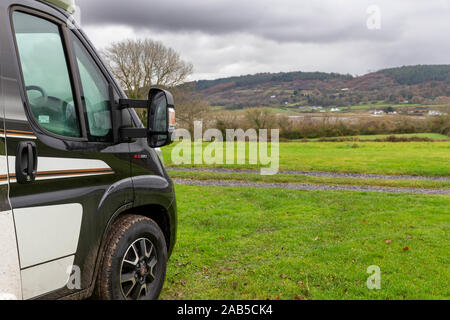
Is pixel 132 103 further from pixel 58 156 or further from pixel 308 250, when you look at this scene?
pixel 308 250

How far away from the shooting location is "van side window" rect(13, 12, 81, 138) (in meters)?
2.45

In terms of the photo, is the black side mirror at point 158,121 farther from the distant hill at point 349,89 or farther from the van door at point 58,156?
the distant hill at point 349,89

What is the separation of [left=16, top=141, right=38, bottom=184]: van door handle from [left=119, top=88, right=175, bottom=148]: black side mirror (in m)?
0.90

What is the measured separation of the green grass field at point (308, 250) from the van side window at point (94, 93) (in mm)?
2322

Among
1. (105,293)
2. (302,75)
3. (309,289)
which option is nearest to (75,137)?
(105,293)

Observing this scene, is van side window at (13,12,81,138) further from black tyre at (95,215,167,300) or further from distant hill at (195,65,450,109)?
distant hill at (195,65,450,109)

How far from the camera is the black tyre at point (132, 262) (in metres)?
3.06

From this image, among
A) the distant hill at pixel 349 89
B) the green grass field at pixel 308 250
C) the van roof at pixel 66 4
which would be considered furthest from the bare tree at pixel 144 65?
the van roof at pixel 66 4

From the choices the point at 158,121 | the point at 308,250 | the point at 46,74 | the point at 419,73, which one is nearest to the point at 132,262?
the point at 158,121

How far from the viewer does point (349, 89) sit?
81.4 m

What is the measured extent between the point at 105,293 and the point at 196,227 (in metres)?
4.73

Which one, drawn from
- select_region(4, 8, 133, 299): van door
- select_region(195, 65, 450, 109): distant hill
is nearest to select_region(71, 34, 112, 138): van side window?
select_region(4, 8, 133, 299): van door
